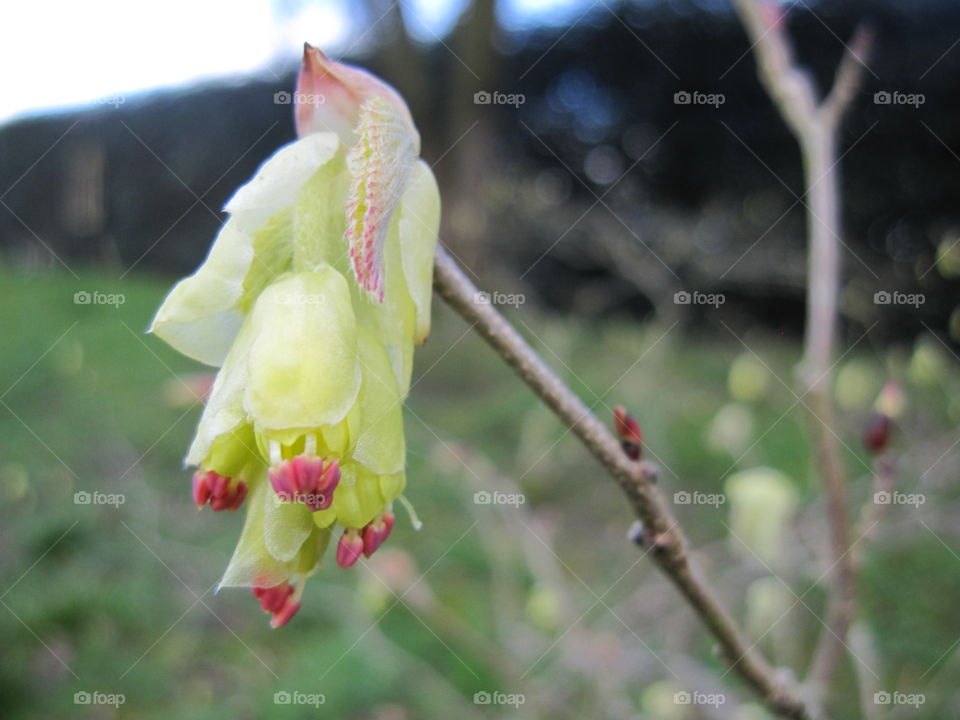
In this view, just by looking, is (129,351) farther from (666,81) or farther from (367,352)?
(367,352)

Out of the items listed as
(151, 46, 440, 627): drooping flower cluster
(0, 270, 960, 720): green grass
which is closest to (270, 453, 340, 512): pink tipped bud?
(151, 46, 440, 627): drooping flower cluster

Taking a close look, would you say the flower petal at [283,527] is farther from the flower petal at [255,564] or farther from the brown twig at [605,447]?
the brown twig at [605,447]

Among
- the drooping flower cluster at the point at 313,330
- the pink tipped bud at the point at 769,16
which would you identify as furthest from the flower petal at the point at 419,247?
the pink tipped bud at the point at 769,16

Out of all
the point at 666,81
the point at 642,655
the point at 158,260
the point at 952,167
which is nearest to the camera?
the point at 642,655

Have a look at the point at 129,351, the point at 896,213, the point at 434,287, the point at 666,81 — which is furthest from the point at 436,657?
the point at 666,81

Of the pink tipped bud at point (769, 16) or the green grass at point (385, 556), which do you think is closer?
the pink tipped bud at point (769, 16)

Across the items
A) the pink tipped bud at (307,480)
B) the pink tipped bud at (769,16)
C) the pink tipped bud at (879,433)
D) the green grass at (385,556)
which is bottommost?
the green grass at (385,556)
